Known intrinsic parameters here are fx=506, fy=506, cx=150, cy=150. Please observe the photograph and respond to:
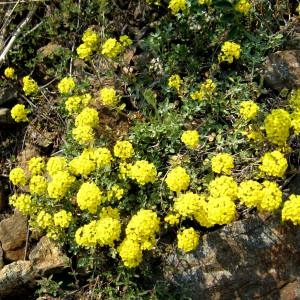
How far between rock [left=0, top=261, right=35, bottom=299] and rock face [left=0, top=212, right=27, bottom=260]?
0.17 meters

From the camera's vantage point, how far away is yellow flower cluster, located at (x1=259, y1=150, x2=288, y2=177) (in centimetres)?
497

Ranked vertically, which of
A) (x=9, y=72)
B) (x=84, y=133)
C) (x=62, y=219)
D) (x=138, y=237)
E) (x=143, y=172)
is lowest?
(x=138, y=237)

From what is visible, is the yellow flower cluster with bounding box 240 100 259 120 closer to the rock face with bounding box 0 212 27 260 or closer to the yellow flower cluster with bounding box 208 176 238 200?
the yellow flower cluster with bounding box 208 176 238 200

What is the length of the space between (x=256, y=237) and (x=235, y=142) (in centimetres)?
108

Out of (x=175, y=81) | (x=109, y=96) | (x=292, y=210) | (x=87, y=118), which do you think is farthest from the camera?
(x=175, y=81)

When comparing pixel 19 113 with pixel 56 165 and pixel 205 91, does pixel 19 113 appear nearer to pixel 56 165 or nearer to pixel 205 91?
pixel 56 165

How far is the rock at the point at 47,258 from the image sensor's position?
580cm

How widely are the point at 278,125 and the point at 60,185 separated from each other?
7.56 ft

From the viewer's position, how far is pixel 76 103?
19.5 ft

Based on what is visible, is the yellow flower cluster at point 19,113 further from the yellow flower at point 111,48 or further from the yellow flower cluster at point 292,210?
the yellow flower cluster at point 292,210

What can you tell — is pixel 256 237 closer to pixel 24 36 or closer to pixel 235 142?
pixel 235 142

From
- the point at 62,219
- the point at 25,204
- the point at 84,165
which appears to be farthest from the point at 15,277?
the point at 84,165

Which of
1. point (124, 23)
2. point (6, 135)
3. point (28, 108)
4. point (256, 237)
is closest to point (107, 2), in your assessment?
point (124, 23)

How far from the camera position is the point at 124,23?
23.1 feet
